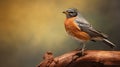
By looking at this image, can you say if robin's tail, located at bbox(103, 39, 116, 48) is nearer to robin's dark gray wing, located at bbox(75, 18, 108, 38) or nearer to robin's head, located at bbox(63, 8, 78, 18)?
robin's dark gray wing, located at bbox(75, 18, 108, 38)

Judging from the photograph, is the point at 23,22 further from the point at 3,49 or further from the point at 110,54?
the point at 110,54

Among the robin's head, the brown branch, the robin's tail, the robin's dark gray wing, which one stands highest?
the robin's head

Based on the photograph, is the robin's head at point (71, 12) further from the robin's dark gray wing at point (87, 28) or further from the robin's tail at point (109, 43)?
the robin's tail at point (109, 43)

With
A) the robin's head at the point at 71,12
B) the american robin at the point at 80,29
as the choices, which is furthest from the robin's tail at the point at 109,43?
the robin's head at the point at 71,12

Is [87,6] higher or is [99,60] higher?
[87,6]

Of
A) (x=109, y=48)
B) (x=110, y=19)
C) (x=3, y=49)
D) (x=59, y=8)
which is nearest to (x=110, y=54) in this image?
(x=109, y=48)

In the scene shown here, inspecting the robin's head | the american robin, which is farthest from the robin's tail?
the robin's head
